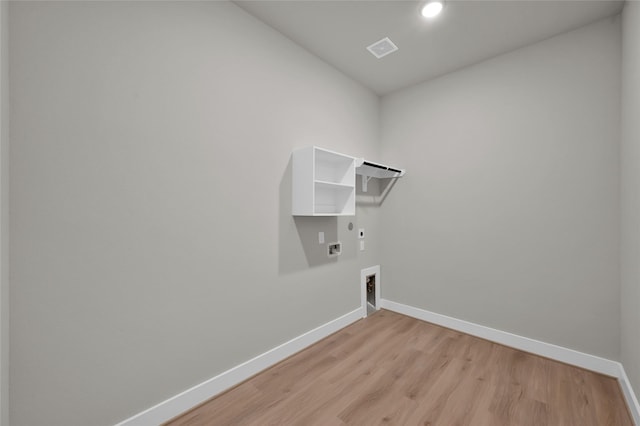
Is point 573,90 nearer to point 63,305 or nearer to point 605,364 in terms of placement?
point 605,364

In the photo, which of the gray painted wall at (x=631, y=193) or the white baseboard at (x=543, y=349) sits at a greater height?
the gray painted wall at (x=631, y=193)

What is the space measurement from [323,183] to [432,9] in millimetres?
1503

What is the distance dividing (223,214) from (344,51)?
1.88 meters

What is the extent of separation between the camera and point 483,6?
185 centimetres

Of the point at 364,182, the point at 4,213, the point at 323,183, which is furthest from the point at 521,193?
the point at 4,213

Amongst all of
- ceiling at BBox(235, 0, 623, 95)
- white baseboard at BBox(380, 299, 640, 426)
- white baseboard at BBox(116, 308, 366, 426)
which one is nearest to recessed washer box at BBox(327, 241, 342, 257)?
white baseboard at BBox(116, 308, 366, 426)

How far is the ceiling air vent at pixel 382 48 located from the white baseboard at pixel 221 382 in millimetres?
2653

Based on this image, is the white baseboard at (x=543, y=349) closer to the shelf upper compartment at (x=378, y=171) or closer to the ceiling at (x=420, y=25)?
the shelf upper compartment at (x=378, y=171)

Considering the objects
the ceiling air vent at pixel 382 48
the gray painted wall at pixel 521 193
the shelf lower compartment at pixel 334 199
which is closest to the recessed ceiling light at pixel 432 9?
the ceiling air vent at pixel 382 48

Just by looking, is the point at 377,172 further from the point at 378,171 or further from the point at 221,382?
the point at 221,382

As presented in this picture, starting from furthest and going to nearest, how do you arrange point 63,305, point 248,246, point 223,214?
point 248,246 → point 223,214 → point 63,305

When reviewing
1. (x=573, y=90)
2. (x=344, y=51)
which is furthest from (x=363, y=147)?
(x=573, y=90)

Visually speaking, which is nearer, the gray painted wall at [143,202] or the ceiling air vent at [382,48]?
the gray painted wall at [143,202]

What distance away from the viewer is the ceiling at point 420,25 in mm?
1850
